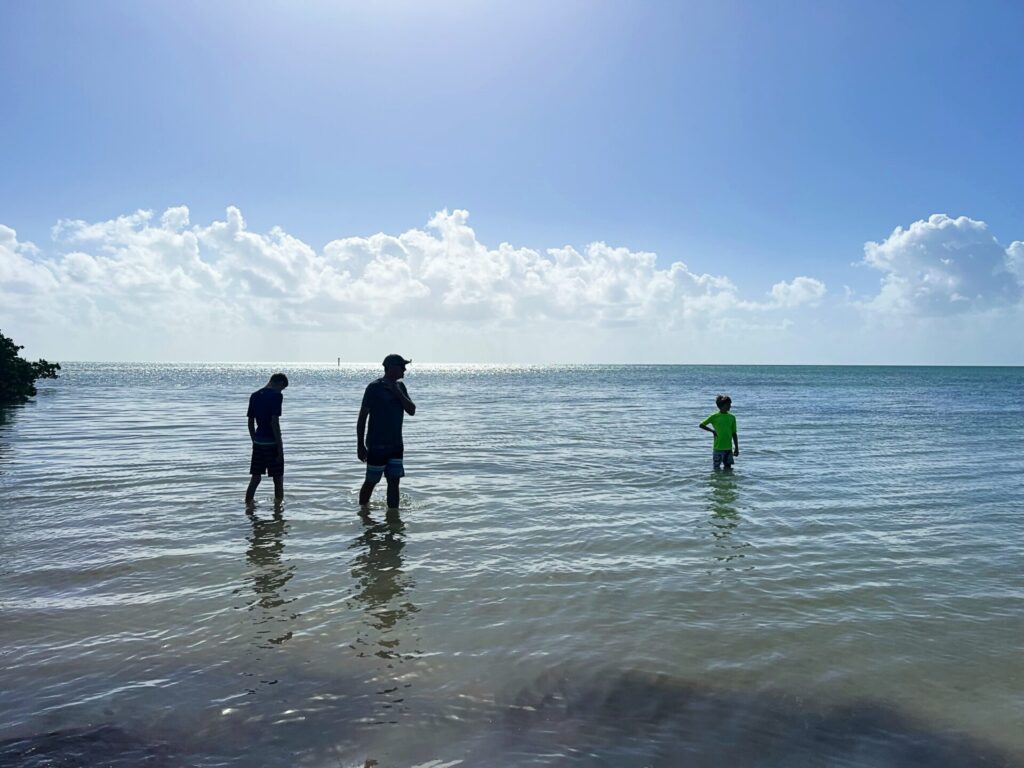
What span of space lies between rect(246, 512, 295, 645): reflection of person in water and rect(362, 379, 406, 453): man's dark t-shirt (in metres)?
1.73

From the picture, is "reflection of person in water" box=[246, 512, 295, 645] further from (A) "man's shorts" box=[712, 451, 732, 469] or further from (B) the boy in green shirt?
(A) "man's shorts" box=[712, 451, 732, 469]

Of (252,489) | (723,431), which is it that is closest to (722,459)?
(723,431)

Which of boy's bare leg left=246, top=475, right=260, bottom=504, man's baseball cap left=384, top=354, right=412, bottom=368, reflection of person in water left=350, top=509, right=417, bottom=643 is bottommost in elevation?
reflection of person in water left=350, top=509, right=417, bottom=643

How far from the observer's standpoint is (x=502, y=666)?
4.81 m

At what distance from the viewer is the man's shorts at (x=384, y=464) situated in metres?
9.73

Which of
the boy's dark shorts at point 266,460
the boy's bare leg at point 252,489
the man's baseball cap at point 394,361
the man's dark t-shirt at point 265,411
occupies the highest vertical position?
the man's baseball cap at point 394,361

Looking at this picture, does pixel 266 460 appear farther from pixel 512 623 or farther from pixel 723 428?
pixel 723 428


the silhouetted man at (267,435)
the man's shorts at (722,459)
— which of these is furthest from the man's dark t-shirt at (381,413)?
the man's shorts at (722,459)

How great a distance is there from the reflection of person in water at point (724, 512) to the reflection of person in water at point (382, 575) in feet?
12.2

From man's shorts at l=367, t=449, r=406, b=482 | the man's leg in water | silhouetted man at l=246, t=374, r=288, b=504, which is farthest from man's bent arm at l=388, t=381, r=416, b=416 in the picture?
silhouetted man at l=246, t=374, r=288, b=504

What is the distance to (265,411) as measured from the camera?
1029cm

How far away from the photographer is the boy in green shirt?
1334cm

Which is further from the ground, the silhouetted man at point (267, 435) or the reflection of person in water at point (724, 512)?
the silhouetted man at point (267, 435)

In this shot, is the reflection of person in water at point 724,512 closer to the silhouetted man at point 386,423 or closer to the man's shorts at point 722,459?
the man's shorts at point 722,459
